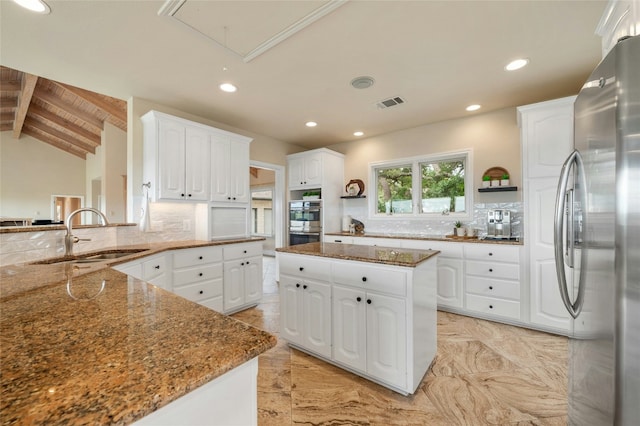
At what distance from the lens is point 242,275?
3.26 metres

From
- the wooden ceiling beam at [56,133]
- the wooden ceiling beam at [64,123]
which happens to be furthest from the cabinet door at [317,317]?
the wooden ceiling beam at [56,133]

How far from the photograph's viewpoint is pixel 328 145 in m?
5.01

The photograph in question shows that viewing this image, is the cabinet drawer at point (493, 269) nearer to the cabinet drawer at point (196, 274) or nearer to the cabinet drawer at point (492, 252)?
the cabinet drawer at point (492, 252)

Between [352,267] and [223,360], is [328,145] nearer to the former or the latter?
[352,267]

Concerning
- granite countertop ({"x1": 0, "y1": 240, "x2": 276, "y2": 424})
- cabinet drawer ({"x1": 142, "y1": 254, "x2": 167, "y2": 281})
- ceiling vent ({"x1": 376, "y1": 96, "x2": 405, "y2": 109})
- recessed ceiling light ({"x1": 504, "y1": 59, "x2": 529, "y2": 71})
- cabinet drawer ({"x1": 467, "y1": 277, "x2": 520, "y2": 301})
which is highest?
recessed ceiling light ({"x1": 504, "y1": 59, "x2": 529, "y2": 71})

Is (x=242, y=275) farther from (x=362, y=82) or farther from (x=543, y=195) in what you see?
(x=543, y=195)

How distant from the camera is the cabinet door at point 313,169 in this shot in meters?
4.37

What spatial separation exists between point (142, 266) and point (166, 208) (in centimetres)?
114

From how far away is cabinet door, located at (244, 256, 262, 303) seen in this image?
3.30 meters

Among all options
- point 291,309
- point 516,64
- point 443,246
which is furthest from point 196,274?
point 516,64

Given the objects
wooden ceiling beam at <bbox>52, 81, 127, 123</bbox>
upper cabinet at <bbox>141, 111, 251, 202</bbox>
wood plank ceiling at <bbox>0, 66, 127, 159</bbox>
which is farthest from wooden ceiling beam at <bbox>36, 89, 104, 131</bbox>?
upper cabinet at <bbox>141, 111, 251, 202</bbox>

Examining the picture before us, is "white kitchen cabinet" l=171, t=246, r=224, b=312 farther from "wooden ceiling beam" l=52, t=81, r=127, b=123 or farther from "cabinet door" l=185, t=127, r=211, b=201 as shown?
"wooden ceiling beam" l=52, t=81, r=127, b=123

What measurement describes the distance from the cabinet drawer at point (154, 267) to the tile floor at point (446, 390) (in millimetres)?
1234

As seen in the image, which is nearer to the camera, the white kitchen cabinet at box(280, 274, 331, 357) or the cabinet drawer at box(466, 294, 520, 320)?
the white kitchen cabinet at box(280, 274, 331, 357)
